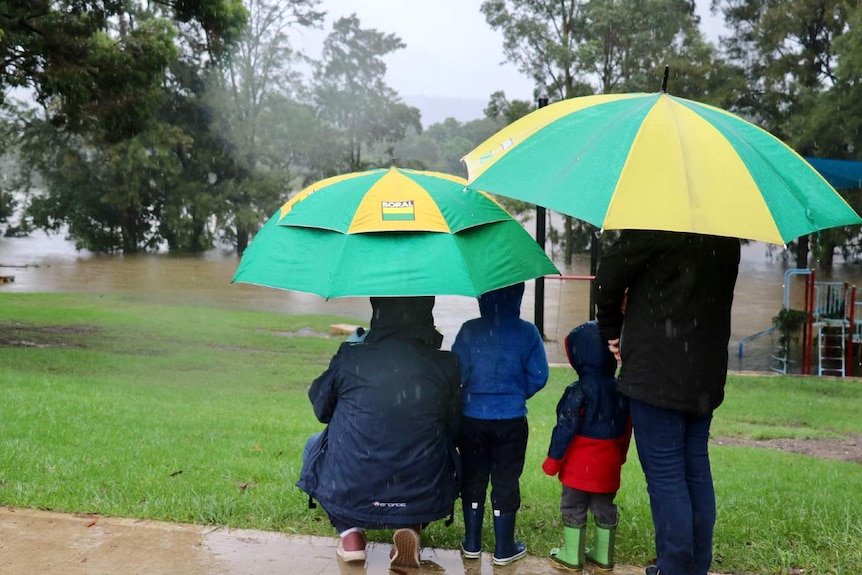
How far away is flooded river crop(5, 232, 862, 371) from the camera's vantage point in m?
18.4

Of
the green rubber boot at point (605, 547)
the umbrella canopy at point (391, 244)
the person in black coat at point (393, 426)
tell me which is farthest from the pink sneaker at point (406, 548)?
the umbrella canopy at point (391, 244)

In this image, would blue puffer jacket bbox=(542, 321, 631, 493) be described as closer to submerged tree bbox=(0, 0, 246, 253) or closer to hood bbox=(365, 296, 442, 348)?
hood bbox=(365, 296, 442, 348)

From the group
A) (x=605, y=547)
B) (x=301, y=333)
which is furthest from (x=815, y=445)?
(x=301, y=333)

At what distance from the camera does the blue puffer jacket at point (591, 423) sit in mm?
3510

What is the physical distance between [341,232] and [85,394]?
5621 millimetres

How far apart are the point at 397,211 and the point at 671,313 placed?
3.68 feet

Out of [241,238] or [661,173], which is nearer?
[661,173]

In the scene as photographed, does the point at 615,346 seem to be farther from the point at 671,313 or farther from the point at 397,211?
the point at 397,211

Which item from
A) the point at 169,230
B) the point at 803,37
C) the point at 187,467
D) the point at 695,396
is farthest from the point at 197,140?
the point at 695,396

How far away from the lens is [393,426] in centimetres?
347

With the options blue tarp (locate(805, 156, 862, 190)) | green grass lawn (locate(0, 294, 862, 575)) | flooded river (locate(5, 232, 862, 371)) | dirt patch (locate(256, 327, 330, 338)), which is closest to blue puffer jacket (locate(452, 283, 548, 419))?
green grass lawn (locate(0, 294, 862, 575))

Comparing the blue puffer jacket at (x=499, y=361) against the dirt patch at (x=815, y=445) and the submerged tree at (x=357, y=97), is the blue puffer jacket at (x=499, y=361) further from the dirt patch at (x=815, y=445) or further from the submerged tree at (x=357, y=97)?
the submerged tree at (x=357, y=97)

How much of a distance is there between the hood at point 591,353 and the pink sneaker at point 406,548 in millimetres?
975

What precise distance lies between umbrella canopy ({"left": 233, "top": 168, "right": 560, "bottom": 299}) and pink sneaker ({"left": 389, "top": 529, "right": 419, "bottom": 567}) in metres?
1.07
